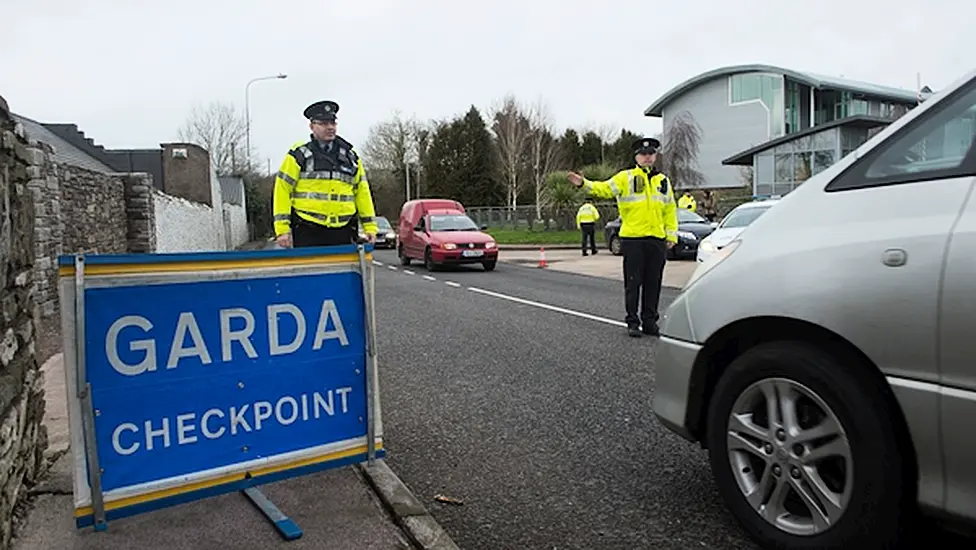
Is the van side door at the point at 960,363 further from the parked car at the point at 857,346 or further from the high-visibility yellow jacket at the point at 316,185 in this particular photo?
the high-visibility yellow jacket at the point at 316,185

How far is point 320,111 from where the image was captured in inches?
210

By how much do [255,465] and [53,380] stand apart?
3.36 metres

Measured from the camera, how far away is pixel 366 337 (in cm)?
348

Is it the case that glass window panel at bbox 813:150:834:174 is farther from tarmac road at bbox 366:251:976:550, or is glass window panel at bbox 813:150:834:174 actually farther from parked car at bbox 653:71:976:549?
parked car at bbox 653:71:976:549

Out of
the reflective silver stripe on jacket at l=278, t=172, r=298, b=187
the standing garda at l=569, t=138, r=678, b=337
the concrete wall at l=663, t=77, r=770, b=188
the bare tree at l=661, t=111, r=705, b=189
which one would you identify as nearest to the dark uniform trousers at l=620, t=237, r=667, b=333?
the standing garda at l=569, t=138, r=678, b=337

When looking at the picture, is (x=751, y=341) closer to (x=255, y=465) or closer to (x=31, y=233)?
(x=255, y=465)

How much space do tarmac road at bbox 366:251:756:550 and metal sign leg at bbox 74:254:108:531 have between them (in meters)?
1.36

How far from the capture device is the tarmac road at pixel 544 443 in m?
3.24

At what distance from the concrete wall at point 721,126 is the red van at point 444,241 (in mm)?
38791

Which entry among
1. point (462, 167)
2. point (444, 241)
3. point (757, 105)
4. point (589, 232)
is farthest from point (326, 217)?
point (462, 167)

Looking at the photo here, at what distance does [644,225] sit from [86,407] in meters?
5.77

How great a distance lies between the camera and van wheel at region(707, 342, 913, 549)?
2.50 metres

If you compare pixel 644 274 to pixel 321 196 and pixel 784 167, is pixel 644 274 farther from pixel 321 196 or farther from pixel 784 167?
pixel 784 167

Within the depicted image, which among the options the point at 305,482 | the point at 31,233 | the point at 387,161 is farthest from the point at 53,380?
the point at 387,161
